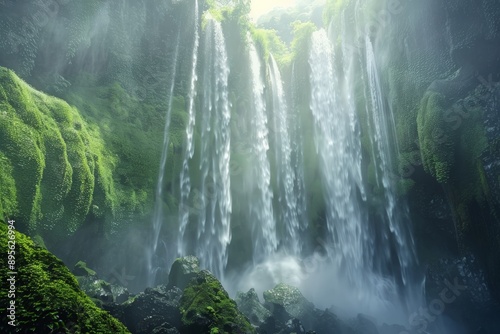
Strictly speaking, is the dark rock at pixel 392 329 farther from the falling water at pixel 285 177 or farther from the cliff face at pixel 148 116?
the falling water at pixel 285 177

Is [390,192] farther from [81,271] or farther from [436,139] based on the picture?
[81,271]

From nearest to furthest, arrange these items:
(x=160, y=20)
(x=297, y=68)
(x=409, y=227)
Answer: (x=409, y=227), (x=160, y=20), (x=297, y=68)

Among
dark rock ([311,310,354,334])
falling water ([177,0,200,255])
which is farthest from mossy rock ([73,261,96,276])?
dark rock ([311,310,354,334])

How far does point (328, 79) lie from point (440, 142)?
31.7 ft

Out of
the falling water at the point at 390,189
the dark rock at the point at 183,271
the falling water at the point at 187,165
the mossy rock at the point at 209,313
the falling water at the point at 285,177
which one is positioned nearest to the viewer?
the mossy rock at the point at 209,313

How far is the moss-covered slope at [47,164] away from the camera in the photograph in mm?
9148

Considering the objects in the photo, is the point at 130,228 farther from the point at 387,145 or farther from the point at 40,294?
the point at 387,145

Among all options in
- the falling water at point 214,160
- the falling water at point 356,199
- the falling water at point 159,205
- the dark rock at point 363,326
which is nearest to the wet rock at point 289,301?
the dark rock at point 363,326

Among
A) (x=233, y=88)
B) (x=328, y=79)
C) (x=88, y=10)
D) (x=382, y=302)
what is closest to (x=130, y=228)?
(x=88, y=10)

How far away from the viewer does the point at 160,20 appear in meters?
19.1

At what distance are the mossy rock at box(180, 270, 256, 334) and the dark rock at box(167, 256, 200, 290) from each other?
7.13ft

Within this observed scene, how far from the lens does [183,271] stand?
1109 cm

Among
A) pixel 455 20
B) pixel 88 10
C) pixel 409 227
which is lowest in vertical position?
pixel 409 227

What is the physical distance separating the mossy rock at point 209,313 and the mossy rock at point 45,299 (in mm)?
3292
